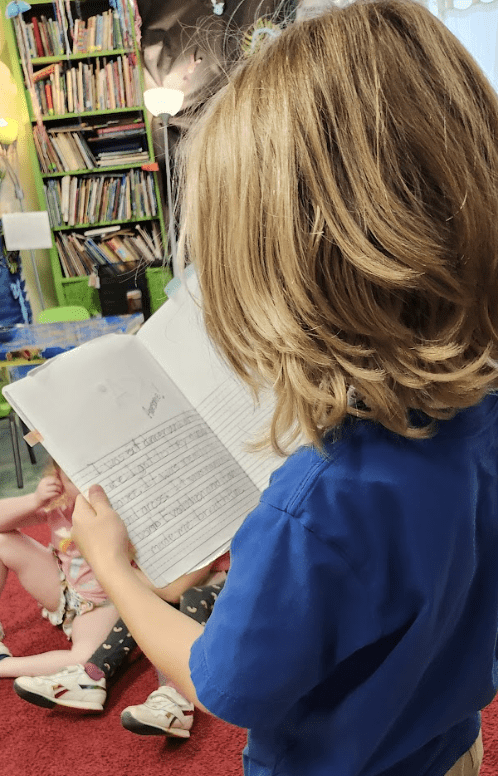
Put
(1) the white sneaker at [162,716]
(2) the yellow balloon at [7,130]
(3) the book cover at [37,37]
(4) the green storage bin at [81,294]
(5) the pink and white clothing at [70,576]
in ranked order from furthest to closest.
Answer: (4) the green storage bin at [81,294], (3) the book cover at [37,37], (2) the yellow balloon at [7,130], (5) the pink and white clothing at [70,576], (1) the white sneaker at [162,716]

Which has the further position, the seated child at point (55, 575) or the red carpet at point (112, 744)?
the seated child at point (55, 575)

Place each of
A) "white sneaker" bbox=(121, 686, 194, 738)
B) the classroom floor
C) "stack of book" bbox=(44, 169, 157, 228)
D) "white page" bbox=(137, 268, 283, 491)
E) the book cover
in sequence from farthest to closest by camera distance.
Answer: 1. "stack of book" bbox=(44, 169, 157, 228)
2. the book cover
3. the classroom floor
4. "white sneaker" bbox=(121, 686, 194, 738)
5. "white page" bbox=(137, 268, 283, 491)

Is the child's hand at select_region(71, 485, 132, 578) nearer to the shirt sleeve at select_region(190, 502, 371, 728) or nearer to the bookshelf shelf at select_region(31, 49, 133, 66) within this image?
the shirt sleeve at select_region(190, 502, 371, 728)

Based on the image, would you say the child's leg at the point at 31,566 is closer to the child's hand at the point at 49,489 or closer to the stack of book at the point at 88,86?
the child's hand at the point at 49,489

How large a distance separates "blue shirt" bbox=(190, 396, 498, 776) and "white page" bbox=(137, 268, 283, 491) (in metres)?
0.40

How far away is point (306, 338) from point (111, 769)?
97 centimetres

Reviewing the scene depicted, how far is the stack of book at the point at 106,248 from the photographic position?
4180mm

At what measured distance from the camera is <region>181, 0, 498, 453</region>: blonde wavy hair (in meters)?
0.43

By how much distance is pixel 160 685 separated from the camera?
1214mm

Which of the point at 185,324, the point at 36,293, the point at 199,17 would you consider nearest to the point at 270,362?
the point at 185,324

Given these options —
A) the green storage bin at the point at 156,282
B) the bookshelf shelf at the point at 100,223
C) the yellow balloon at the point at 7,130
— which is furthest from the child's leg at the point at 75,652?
the bookshelf shelf at the point at 100,223

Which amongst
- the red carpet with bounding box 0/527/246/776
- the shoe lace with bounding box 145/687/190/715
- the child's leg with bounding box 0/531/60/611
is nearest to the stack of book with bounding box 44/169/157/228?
the child's leg with bounding box 0/531/60/611

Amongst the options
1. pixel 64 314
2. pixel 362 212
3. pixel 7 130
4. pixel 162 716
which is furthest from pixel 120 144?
pixel 362 212

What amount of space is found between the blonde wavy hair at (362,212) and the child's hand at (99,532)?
0.32m
